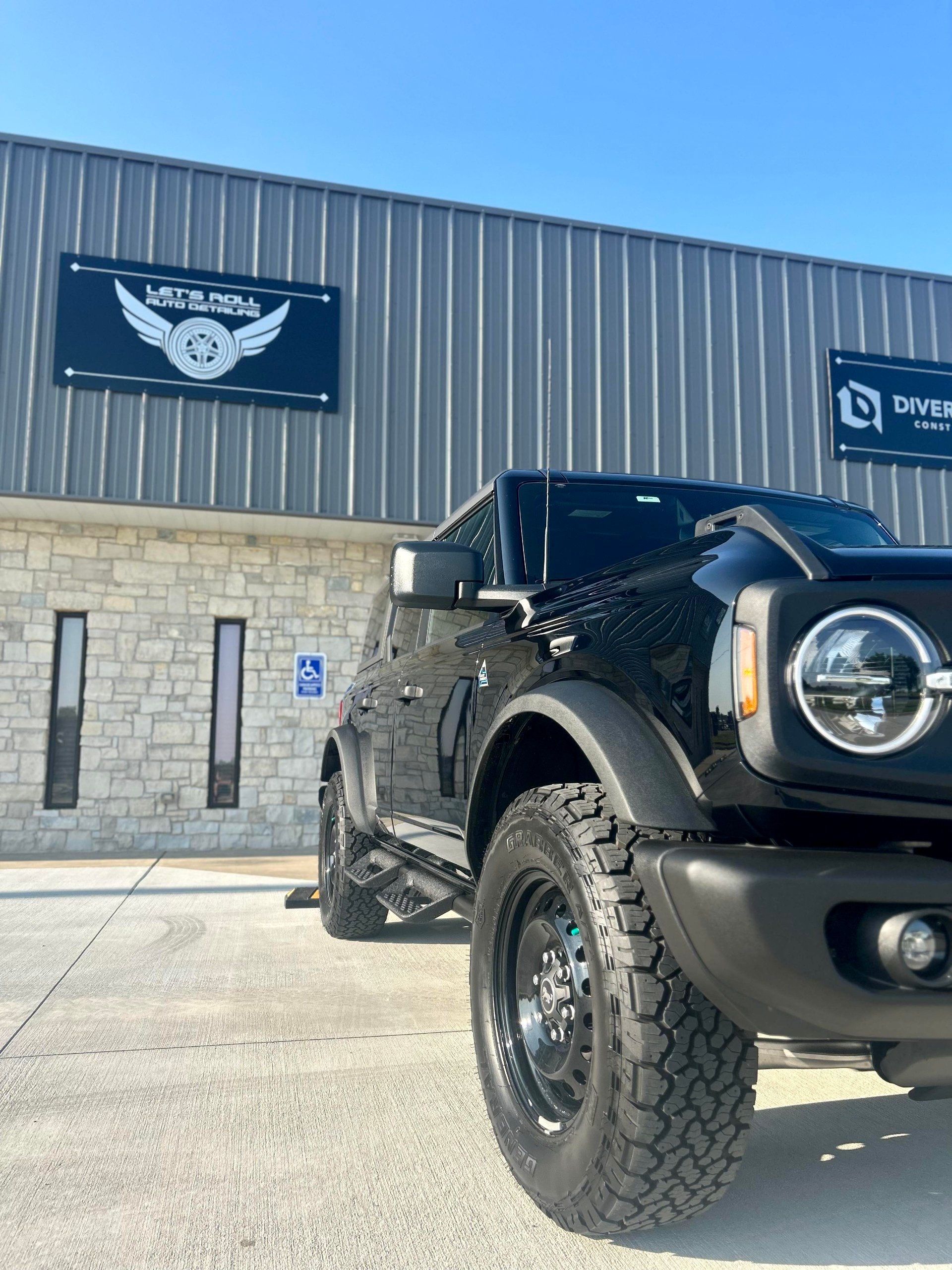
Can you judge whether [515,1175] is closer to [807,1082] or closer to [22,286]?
[807,1082]

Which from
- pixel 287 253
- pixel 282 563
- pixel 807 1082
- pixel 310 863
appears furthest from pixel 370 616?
pixel 287 253

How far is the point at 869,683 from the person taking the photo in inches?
60.1

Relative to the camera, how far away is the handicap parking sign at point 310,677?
1048cm

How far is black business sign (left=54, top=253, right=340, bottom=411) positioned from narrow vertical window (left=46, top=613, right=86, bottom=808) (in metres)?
2.64

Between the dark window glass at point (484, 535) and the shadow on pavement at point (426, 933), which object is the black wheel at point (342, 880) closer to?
the shadow on pavement at point (426, 933)

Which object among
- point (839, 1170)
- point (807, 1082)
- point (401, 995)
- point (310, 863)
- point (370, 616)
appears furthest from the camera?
point (310, 863)

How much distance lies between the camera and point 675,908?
152cm

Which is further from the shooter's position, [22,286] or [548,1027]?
[22,286]

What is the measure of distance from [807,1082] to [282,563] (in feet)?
28.5

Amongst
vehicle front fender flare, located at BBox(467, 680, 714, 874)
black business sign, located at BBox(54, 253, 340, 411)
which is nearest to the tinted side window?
vehicle front fender flare, located at BBox(467, 680, 714, 874)

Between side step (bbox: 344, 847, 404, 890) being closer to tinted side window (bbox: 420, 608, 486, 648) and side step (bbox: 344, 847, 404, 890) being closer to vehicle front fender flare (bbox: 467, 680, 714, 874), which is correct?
tinted side window (bbox: 420, 608, 486, 648)

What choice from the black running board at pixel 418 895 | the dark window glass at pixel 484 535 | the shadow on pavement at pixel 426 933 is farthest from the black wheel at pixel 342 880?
the dark window glass at pixel 484 535

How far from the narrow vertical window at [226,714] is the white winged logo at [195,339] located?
9.08ft

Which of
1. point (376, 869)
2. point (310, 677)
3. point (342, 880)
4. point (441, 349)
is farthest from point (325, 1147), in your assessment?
point (441, 349)
